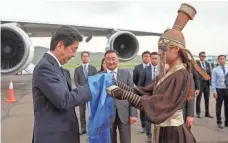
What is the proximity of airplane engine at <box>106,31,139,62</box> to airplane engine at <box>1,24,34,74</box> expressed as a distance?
12.6ft

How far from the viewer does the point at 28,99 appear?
10.8 meters

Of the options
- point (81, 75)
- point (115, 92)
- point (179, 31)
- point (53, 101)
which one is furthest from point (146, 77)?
point (53, 101)

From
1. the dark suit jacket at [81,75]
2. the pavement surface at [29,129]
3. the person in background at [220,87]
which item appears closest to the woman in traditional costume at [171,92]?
the pavement surface at [29,129]

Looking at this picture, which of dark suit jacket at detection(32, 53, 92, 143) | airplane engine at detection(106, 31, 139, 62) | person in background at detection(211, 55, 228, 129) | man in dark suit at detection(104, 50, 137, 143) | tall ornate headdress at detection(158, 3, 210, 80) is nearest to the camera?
dark suit jacket at detection(32, 53, 92, 143)

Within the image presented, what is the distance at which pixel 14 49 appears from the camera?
30.8 feet

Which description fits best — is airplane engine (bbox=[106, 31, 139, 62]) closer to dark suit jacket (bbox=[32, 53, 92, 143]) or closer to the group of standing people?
the group of standing people

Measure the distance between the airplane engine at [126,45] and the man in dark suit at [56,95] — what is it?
974 centimetres

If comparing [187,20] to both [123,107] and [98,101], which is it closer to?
[98,101]

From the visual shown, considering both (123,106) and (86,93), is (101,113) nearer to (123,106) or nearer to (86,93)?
(86,93)

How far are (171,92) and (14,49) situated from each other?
7.87m

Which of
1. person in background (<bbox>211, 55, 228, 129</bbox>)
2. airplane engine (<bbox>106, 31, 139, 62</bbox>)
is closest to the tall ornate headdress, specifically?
person in background (<bbox>211, 55, 228, 129</bbox>)

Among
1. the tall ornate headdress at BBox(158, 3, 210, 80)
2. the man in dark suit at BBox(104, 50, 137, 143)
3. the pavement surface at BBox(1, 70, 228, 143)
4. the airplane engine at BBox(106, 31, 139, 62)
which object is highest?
the airplane engine at BBox(106, 31, 139, 62)

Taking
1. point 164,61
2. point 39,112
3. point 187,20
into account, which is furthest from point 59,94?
point 187,20

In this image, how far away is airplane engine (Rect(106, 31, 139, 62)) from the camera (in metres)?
12.2
